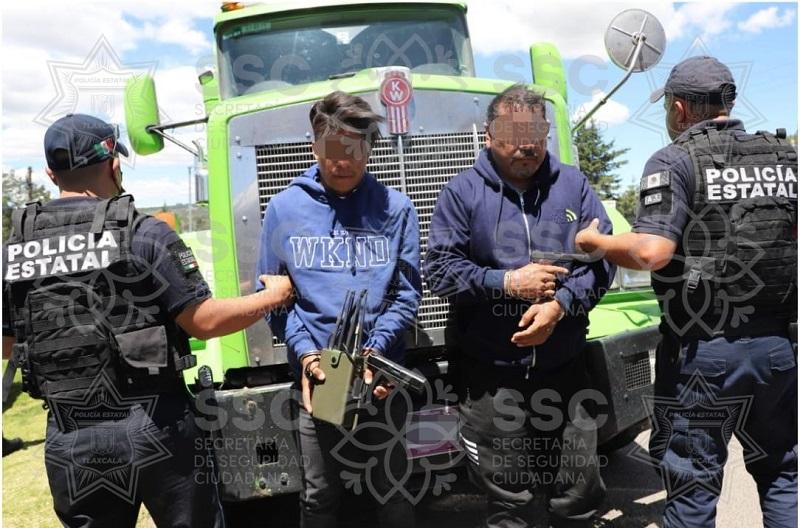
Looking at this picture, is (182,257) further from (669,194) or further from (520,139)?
(669,194)

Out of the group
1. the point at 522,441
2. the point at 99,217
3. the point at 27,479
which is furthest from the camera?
the point at 27,479

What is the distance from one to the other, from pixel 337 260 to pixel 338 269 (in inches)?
1.5

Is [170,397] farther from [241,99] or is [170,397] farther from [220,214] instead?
[241,99]

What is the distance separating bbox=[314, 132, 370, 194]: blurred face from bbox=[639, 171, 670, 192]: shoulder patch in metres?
1.13

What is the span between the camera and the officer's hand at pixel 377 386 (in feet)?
8.93

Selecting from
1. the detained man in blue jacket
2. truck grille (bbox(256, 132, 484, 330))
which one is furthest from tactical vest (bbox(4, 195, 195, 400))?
the detained man in blue jacket

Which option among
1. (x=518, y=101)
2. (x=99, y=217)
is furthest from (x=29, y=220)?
(x=518, y=101)

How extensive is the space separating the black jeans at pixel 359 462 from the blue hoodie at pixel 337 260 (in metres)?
0.26

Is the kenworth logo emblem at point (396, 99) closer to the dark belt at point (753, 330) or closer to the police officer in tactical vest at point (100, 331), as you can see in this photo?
the police officer in tactical vest at point (100, 331)

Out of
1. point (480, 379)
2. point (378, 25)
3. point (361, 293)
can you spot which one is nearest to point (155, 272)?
point (361, 293)

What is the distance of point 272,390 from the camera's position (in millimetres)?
3166

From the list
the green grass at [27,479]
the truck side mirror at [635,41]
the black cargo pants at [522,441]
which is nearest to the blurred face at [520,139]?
the black cargo pants at [522,441]

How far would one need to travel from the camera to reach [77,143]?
2.47 metres

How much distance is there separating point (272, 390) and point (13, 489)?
2.83 metres
